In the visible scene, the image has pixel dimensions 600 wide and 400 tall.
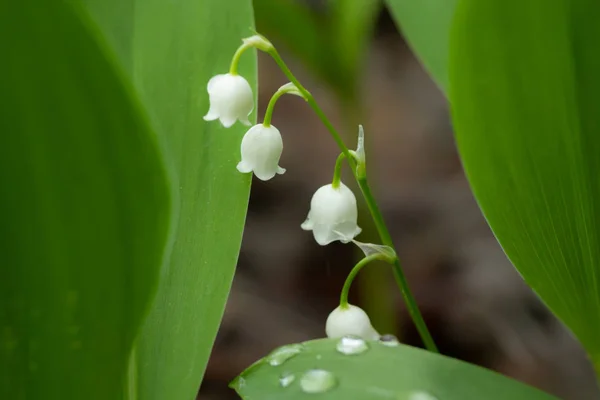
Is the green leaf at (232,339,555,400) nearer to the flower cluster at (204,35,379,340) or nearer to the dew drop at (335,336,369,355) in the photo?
the dew drop at (335,336,369,355)

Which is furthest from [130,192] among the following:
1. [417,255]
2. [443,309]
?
[417,255]

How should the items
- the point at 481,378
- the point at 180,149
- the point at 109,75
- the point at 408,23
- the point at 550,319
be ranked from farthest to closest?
the point at 550,319
the point at 408,23
the point at 180,149
the point at 481,378
the point at 109,75

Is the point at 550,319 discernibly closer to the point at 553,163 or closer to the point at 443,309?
the point at 443,309

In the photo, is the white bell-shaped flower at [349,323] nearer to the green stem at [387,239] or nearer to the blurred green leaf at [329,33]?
the green stem at [387,239]

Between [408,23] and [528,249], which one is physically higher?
[408,23]

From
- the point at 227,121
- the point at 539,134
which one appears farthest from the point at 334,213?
the point at 539,134

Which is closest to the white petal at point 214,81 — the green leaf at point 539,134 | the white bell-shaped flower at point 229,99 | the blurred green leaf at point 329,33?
the white bell-shaped flower at point 229,99

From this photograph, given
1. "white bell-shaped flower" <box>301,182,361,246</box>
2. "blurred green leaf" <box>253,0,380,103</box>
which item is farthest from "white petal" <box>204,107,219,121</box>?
"blurred green leaf" <box>253,0,380,103</box>
